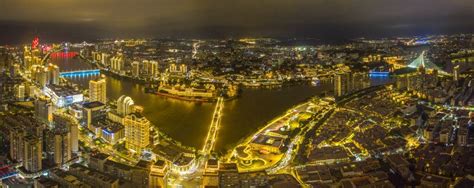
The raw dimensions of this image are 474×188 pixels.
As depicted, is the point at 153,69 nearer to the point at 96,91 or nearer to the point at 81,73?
the point at 81,73

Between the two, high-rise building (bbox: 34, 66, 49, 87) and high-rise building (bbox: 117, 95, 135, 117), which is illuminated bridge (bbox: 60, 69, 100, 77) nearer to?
high-rise building (bbox: 34, 66, 49, 87)

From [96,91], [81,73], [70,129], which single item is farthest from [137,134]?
[81,73]

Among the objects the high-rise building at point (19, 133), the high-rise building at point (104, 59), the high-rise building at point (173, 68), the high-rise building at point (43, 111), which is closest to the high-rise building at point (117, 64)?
the high-rise building at point (104, 59)

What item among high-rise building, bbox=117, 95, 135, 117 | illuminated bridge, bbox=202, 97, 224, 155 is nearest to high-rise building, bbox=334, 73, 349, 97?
illuminated bridge, bbox=202, 97, 224, 155

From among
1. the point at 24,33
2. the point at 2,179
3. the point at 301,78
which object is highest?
the point at 24,33

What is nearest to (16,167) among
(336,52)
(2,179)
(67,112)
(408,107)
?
(2,179)

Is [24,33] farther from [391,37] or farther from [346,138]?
[391,37]
